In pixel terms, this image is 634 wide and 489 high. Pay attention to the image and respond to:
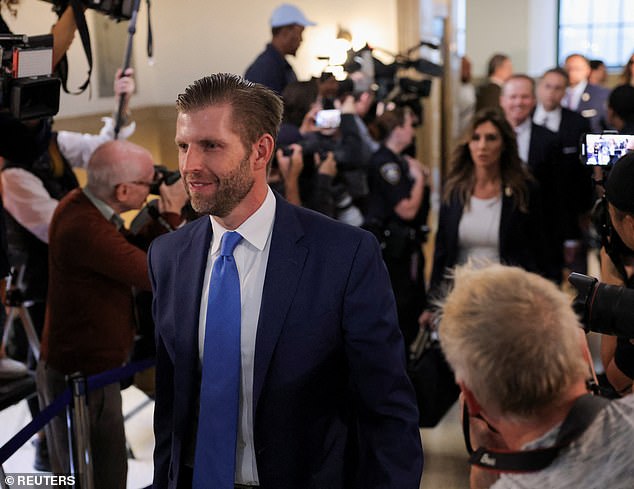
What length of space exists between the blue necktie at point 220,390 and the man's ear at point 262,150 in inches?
9.5

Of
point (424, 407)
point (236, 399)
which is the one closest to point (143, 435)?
point (424, 407)

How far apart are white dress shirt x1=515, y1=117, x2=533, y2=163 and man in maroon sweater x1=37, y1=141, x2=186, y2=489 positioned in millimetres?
2997

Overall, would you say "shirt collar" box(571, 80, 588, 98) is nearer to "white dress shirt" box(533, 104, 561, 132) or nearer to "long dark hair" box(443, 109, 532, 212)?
"white dress shirt" box(533, 104, 561, 132)

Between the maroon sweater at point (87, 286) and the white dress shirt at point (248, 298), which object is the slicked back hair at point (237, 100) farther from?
the maroon sweater at point (87, 286)

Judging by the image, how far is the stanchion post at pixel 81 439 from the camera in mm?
2983

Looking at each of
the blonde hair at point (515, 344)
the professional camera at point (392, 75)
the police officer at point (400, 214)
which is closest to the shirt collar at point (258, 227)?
the blonde hair at point (515, 344)

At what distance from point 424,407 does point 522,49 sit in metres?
11.0

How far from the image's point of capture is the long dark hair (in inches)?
169

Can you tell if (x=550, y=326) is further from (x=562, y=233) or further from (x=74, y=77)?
(x=562, y=233)

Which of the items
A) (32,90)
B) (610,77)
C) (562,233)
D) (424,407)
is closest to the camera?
(32,90)

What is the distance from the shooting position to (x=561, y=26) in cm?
1410

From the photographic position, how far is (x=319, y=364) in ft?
6.54

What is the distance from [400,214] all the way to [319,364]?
3213mm

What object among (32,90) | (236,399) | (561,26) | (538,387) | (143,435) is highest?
(561,26)
